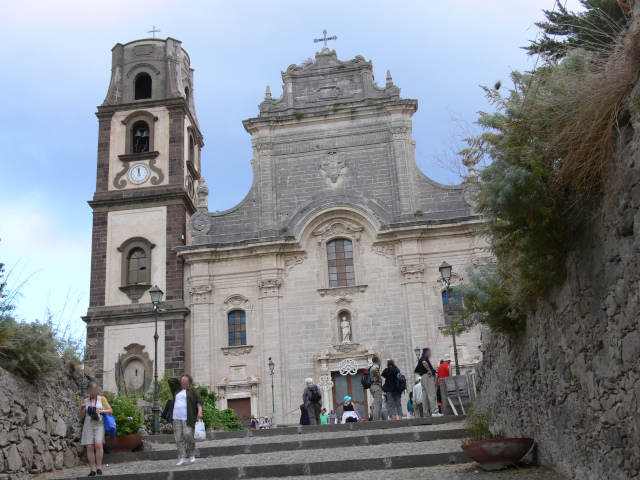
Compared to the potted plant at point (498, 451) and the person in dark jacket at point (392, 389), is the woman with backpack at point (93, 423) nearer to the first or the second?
the potted plant at point (498, 451)

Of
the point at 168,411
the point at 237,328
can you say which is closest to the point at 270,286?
the point at 237,328

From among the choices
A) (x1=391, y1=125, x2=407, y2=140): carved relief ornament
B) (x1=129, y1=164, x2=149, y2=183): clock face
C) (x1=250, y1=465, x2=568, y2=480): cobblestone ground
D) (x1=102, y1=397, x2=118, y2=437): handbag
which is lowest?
(x1=250, y1=465, x2=568, y2=480): cobblestone ground

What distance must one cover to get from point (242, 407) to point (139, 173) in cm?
1075

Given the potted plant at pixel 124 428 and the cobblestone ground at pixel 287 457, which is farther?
the potted plant at pixel 124 428

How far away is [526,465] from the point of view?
8344mm

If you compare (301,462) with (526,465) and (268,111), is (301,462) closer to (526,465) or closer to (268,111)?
(526,465)

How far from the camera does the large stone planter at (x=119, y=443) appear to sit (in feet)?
38.8

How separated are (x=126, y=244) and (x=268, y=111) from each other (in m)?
7.99

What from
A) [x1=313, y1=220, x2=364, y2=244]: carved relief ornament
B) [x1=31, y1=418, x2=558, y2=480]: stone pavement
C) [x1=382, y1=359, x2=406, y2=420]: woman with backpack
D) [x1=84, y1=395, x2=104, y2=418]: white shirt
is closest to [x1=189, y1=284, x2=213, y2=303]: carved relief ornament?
[x1=313, y1=220, x2=364, y2=244]: carved relief ornament


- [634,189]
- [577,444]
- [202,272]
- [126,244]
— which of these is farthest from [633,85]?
[126,244]

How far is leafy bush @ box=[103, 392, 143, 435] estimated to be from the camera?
1209cm

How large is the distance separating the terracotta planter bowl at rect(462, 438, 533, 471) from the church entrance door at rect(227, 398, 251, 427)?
59.1ft

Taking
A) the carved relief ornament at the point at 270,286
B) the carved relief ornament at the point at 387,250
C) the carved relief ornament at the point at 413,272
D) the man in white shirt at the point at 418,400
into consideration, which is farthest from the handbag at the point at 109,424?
the carved relief ornament at the point at 387,250

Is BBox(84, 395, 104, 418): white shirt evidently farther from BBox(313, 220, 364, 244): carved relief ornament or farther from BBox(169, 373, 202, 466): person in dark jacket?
BBox(313, 220, 364, 244): carved relief ornament
